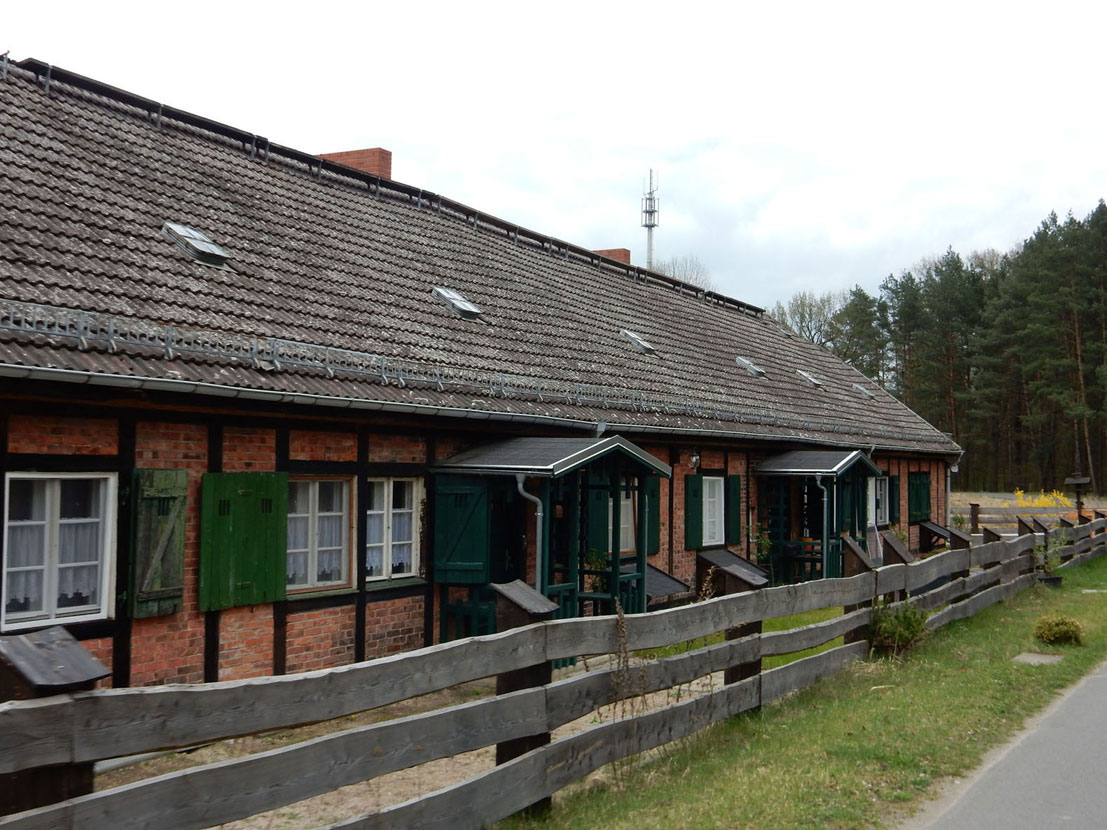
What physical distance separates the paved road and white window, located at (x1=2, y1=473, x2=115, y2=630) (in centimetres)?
606

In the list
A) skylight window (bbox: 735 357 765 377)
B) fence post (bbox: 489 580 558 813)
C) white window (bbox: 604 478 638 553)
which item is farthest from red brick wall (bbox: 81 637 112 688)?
skylight window (bbox: 735 357 765 377)

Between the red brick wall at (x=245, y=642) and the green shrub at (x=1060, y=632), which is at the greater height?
the red brick wall at (x=245, y=642)

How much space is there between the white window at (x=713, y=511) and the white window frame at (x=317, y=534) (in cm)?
774

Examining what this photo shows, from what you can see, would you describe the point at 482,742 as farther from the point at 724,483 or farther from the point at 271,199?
the point at 724,483

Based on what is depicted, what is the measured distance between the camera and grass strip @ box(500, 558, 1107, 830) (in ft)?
17.8

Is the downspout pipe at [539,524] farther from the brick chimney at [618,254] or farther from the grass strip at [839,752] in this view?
the brick chimney at [618,254]

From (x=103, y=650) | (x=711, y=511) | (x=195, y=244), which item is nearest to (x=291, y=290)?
Answer: (x=195, y=244)

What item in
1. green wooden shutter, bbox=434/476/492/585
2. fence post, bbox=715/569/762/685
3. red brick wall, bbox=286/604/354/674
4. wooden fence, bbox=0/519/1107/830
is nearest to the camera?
wooden fence, bbox=0/519/1107/830

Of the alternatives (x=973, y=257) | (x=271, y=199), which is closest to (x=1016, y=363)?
(x=973, y=257)

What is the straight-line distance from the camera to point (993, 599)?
13.6m

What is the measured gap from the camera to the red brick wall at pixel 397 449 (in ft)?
33.4

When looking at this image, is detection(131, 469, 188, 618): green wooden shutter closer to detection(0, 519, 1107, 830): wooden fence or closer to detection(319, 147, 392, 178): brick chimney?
detection(0, 519, 1107, 830): wooden fence

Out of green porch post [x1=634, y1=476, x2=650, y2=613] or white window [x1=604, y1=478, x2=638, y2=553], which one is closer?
green porch post [x1=634, y1=476, x2=650, y2=613]

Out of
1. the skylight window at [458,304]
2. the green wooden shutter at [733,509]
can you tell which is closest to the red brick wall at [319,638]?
the skylight window at [458,304]
